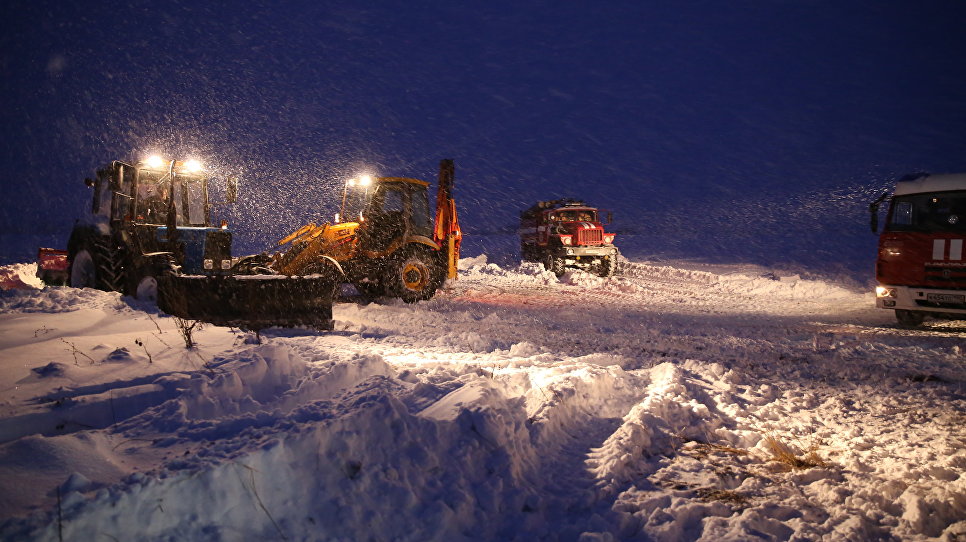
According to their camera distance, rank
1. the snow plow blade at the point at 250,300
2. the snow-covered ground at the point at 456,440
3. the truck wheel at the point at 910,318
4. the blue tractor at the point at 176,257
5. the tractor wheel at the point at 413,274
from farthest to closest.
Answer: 1. the tractor wheel at the point at 413,274
2. the truck wheel at the point at 910,318
3. the blue tractor at the point at 176,257
4. the snow plow blade at the point at 250,300
5. the snow-covered ground at the point at 456,440

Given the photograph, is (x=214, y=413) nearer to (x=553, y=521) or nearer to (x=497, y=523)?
(x=497, y=523)

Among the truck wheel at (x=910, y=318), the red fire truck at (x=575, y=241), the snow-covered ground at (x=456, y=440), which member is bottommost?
the snow-covered ground at (x=456, y=440)

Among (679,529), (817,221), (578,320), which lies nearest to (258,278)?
(578,320)

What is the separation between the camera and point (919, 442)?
408 centimetres

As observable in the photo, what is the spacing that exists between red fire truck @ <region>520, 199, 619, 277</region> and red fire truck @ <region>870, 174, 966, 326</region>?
10286 millimetres

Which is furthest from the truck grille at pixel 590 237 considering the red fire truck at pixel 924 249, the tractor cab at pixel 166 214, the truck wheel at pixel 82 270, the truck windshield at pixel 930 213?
the truck wheel at pixel 82 270

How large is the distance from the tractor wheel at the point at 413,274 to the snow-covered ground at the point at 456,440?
4.78 m

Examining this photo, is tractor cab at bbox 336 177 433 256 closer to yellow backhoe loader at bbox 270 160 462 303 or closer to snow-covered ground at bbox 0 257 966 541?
yellow backhoe loader at bbox 270 160 462 303

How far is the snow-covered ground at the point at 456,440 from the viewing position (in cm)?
264

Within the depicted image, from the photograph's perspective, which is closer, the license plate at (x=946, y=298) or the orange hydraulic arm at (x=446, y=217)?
the license plate at (x=946, y=298)

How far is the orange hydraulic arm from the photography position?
12516 mm

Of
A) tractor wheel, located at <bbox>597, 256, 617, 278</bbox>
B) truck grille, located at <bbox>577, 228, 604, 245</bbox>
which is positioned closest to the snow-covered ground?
tractor wheel, located at <bbox>597, 256, 617, 278</bbox>

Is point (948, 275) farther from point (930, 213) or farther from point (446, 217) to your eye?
point (446, 217)

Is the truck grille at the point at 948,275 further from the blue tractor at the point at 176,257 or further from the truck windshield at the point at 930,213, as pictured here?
the blue tractor at the point at 176,257
